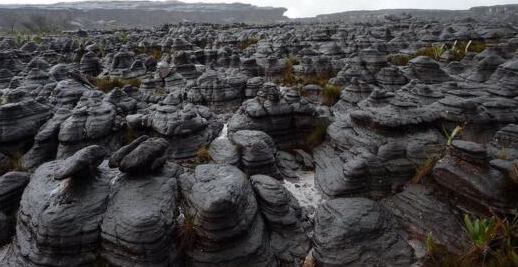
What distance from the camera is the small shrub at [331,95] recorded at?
430 inches

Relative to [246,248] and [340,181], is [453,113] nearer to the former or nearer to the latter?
[340,181]

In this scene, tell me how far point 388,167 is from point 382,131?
99 centimetres

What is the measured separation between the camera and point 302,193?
273 inches

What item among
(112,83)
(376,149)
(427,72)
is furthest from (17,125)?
(427,72)

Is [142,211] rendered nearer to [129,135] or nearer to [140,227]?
[140,227]

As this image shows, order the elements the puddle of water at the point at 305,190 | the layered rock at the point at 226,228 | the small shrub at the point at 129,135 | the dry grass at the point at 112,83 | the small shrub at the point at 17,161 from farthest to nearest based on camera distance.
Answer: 1. the dry grass at the point at 112,83
2. the small shrub at the point at 129,135
3. the small shrub at the point at 17,161
4. the puddle of water at the point at 305,190
5. the layered rock at the point at 226,228

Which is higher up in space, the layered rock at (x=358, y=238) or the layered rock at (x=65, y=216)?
the layered rock at (x=65, y=216)

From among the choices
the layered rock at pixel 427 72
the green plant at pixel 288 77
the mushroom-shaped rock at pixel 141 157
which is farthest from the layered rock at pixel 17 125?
the layered rock at pixel 427 72

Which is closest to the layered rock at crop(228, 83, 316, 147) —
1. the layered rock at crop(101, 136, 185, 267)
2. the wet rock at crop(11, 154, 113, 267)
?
the layered rock at crop(101, 136, 185, 267)

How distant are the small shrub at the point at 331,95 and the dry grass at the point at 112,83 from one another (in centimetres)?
698

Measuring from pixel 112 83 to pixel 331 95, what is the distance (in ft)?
26.9

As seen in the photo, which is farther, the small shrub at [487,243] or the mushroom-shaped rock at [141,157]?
the mushroom-shaped rock at [141,157]

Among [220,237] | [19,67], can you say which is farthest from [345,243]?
[19,67]

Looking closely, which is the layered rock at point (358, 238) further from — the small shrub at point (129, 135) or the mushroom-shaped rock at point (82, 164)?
the small shrub at point (129, 135)
